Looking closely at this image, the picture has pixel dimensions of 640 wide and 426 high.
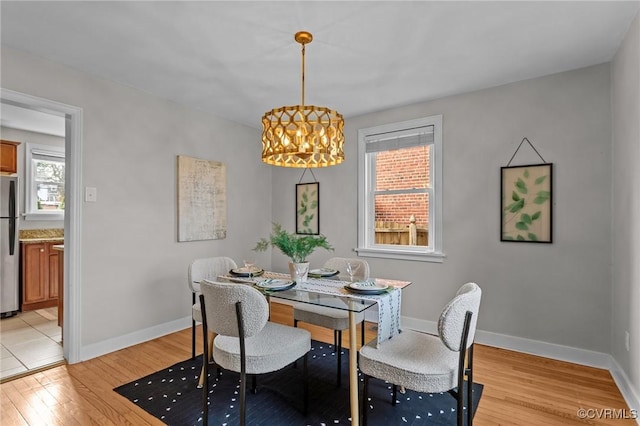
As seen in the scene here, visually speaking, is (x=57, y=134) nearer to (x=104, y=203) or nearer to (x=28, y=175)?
(x=28, y=175)

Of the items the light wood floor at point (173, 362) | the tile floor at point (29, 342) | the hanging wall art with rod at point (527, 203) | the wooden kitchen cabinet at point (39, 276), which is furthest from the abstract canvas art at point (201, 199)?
the hanging wall art with rod at point (527, 203)

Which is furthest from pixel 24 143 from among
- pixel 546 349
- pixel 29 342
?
pixel 546 349

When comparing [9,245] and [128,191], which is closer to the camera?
[128,191]

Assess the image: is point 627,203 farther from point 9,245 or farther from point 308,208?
point 9,245

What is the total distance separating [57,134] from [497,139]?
5703 mm

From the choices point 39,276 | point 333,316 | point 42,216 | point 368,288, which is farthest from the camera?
point 42,216

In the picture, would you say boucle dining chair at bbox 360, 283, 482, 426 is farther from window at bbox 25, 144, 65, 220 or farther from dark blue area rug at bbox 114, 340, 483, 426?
window at bbox 25, 144, 65, 220

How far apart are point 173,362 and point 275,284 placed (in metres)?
1.33

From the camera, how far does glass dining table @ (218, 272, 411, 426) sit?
1.84 meters

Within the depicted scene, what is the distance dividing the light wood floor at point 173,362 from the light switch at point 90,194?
4.46 ft

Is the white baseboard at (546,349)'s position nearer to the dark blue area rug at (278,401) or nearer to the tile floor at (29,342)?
the dark blue area rug at (278,401)

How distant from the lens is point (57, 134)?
475 cm

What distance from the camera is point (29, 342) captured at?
3.17 m

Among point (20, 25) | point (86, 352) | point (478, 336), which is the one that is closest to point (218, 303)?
point (86, 352)
